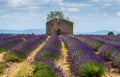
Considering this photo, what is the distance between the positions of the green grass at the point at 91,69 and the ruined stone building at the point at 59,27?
50737mm

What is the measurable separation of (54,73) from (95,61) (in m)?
1.70

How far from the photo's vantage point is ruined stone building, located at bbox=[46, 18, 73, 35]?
197 ft

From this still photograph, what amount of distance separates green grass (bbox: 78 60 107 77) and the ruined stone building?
166 feet

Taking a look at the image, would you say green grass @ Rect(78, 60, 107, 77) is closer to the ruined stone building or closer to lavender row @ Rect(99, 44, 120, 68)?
lavender row @ Rect(99, 44, 120, 68)

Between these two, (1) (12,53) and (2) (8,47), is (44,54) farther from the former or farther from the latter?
(2) (8,47)

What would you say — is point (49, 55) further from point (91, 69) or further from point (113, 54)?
point (91, 69)

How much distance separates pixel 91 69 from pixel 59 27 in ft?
169

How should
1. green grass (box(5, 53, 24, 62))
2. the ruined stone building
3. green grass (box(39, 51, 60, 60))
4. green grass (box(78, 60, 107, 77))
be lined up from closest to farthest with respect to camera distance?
1. green grass (box(78, 60, 107, 77))
2. green grass (box(39, 51, 60, 60))
3. green grass (box(5, 53, 24, 62))
4. the ruined stone building

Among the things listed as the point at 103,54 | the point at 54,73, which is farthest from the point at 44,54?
the point at 54,73

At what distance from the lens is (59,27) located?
198ft

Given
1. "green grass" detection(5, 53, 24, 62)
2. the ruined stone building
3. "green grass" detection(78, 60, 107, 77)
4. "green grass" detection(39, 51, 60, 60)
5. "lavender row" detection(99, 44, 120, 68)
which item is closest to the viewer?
"green grass" detection(78, 60, 107, 77)

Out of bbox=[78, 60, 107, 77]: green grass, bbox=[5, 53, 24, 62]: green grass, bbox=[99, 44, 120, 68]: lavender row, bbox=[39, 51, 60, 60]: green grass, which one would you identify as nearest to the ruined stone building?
bbox=[99, 44, 120, 68]: lavender row

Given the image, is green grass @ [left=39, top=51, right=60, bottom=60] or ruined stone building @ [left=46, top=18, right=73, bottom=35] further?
ruined stone building @ [left=46, top=18, right=73, bottom=35]

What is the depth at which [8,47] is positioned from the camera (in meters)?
19.6
